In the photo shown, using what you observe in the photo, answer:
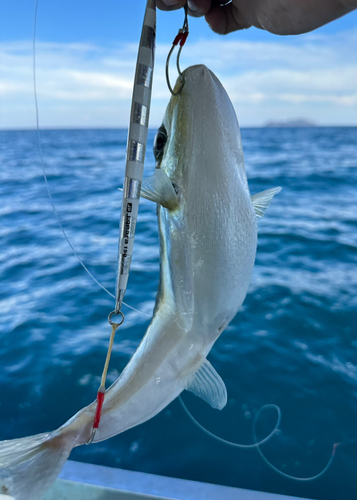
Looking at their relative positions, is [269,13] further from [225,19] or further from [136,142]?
[136,142]

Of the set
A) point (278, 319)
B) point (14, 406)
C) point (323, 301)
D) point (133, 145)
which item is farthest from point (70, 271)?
point (133, 145)

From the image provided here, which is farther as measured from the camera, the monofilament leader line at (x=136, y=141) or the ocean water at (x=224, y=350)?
the ocean water at (x=224, y=350)

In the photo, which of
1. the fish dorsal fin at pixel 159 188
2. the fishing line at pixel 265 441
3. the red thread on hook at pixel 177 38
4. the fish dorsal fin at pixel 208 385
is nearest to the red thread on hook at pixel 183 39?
the red thread on hook at pixel 177 38

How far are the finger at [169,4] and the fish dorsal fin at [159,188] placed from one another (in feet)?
1.22

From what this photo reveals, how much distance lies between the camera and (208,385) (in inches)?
35.0

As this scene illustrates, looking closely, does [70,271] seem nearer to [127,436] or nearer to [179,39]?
[127,436]

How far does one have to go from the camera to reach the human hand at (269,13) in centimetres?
83

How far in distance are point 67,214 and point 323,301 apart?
3.85 metres

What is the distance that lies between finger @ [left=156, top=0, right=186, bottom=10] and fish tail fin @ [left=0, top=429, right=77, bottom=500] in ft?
3.02

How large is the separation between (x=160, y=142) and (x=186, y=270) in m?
0.29

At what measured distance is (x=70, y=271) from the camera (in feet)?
13.4

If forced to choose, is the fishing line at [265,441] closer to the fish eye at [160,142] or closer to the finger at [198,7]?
the fish eye at [160,142]

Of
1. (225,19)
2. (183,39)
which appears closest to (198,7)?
(225,19)

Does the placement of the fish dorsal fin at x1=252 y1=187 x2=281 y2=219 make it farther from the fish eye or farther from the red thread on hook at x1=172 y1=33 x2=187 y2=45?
the red thread on hook at x1=172 y1=33 x2=187 y2=45
